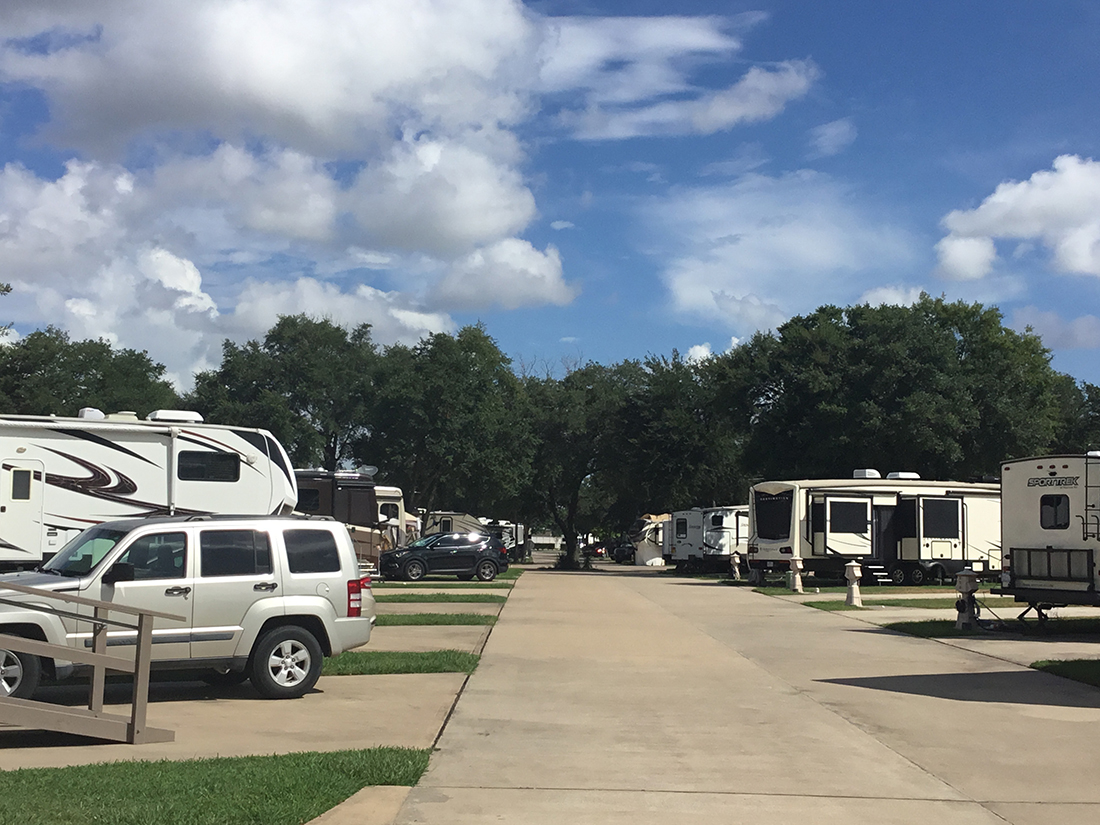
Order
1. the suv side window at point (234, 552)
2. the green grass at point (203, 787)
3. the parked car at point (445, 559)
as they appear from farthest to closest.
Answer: the parked car at point (445, 559)
the suv side window at point (234, 552)
the green grass at point (203, 787)

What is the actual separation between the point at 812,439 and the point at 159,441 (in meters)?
32.6

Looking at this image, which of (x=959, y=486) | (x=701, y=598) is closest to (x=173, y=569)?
(x=701, y=598)

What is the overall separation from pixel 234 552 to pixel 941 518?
27996 millimetres

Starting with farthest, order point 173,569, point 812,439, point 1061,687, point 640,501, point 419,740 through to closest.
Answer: point 640,501, point 812,439, point 1061,687, point 173,569, point 419,740

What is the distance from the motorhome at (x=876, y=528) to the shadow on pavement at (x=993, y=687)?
803 inches

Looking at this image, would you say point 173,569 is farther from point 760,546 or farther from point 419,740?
point 760,546

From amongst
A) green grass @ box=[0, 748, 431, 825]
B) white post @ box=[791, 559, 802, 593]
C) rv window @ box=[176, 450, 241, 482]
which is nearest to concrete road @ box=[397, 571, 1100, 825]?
green grass @ box=[0, 748, 431, 825]

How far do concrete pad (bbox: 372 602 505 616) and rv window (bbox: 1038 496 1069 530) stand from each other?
34.5 ft

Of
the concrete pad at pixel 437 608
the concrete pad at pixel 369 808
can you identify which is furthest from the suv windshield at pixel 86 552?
the concrete pad at pixel 437 608

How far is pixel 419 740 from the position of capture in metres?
9.45

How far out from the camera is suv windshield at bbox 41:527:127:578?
10969mm

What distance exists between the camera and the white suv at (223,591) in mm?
10656

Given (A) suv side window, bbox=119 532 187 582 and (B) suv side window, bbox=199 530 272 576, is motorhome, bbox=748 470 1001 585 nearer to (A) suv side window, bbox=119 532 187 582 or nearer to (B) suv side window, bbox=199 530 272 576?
(B) suv side window, bbox=199 530 272 576

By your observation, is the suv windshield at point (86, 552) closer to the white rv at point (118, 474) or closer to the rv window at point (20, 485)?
the white rv at point (118, 474)
